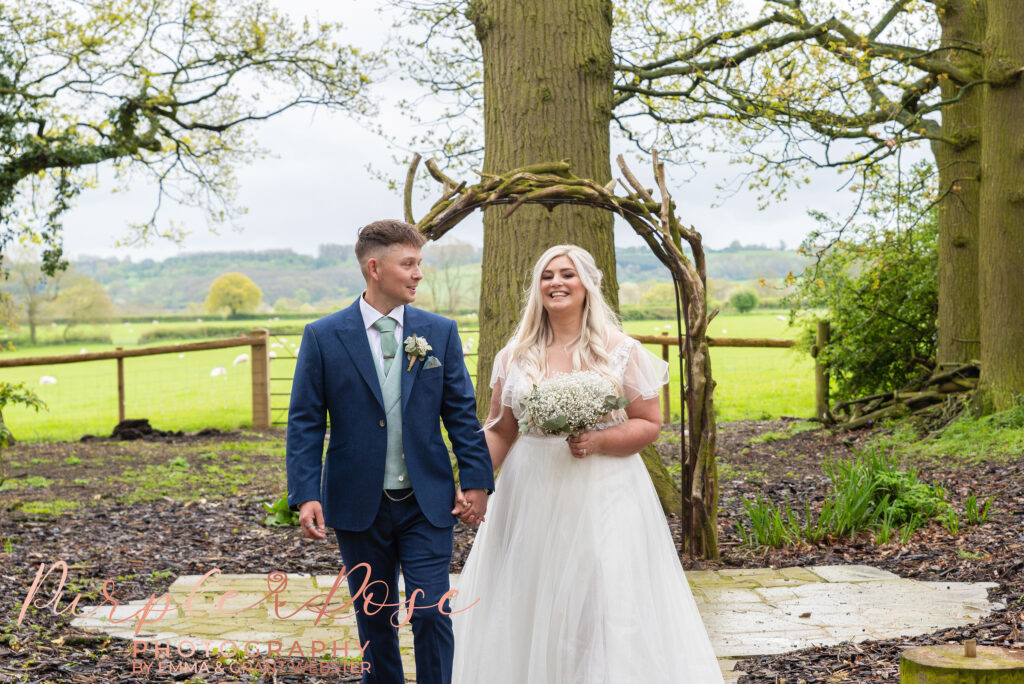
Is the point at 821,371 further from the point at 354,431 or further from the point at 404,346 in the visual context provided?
the point at 354,431

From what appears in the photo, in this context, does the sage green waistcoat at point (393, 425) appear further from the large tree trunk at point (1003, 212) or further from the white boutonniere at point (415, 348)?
the large tree trunk at point (1003, 212)

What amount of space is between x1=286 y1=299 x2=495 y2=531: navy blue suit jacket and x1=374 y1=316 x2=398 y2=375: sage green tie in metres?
0.03

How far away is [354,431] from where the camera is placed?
3215mm

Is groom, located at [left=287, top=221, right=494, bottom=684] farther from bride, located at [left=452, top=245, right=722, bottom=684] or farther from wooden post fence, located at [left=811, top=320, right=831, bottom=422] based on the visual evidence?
wooden post fence, located at [left=811, top=320, right=831, bottom=422]

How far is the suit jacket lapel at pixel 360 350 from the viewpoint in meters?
3.23

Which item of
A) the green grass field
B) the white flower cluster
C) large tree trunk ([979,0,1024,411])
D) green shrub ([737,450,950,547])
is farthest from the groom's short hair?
the green grass field

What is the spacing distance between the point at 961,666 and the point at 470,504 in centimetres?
164

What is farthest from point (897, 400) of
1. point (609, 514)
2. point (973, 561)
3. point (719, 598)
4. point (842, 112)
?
point (609, 514)

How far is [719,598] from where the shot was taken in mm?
5109

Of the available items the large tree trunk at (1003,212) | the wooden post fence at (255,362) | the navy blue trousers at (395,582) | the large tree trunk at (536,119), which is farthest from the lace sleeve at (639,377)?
the wooden post fence at (255,362)

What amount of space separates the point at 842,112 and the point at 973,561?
20.5 ft

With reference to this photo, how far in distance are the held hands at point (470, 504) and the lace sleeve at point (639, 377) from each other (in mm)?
766

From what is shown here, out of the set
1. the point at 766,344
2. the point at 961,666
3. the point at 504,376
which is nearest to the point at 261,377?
the point at 766,344

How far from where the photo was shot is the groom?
126 inches
